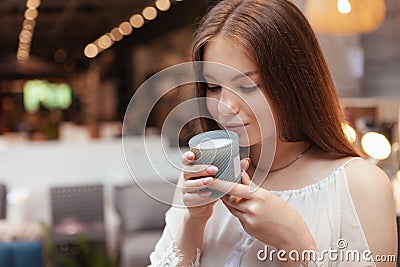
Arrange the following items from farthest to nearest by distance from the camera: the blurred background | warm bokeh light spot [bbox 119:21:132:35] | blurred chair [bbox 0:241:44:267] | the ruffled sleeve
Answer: warm bokeh light spot [bbox 119:21:132:35] < blurred chair [bbox 0:241:44:267] < the blurred background < the ruffled sleeve

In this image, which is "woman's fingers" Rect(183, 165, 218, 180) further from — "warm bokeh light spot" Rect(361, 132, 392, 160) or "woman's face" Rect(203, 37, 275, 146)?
"warm bokeh light spot" Rect(361, 132, 392, 160)

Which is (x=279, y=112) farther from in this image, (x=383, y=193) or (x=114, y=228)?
(x=114, y=228)

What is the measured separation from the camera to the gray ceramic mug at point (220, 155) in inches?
17.3

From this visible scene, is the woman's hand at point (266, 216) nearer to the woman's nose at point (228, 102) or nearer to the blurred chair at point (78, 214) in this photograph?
the woman's nose at point (228, 102)

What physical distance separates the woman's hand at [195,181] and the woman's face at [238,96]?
4 centimetres

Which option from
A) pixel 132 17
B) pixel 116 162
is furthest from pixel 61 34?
pixel 116 162

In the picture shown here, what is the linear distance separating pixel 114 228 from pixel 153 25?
4561mm

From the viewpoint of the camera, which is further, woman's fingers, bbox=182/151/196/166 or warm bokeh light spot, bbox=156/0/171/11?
warm bokeh light spot, bbox=156/0/171/11

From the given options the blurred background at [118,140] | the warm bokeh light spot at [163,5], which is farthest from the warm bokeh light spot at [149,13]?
the warm bokeh light spot at [163,5]

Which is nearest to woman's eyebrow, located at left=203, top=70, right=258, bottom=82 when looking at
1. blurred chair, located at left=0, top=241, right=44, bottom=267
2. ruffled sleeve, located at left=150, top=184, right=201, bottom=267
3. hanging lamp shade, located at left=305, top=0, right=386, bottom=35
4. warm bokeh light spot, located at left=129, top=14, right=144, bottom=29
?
A: ruffled sleeve, located at left=150, top=184, right=201, bottom=267

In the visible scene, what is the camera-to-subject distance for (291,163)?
0.55m

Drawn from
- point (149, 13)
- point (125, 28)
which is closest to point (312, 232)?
point (149, 13)

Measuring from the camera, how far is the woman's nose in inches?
18.6

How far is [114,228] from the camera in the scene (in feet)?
9.13
